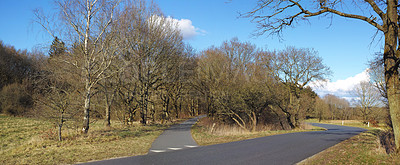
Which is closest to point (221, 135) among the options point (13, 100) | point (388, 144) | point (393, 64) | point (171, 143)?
point (171, 143)

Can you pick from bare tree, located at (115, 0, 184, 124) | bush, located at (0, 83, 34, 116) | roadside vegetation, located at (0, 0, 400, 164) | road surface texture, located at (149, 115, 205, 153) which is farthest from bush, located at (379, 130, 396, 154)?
bush, located at (0, 83, 34, 116)

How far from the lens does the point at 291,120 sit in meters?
28.3

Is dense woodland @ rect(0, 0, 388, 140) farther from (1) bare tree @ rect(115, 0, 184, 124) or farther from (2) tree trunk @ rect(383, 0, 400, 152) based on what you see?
(2) tree trunk @ rect(383, 0, 400, 152)

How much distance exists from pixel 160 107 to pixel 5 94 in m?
19.7

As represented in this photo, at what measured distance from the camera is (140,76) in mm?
21469

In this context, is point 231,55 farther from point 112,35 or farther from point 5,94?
point 5,94

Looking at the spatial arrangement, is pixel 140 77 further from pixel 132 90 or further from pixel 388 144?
pixel 388 144

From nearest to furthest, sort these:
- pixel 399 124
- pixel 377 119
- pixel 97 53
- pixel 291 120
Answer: pixel 399 124 < pixel 97 53 < pixel 291 120 < pixel 377 119

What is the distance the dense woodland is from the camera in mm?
13836

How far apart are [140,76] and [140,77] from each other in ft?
0.31

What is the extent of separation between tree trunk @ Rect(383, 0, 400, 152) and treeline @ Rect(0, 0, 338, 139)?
13049 mm

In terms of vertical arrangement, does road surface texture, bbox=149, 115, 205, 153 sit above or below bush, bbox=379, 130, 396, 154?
below

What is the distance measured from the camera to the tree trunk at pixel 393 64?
6576 millimetres

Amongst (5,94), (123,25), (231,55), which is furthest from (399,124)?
(5,94)
